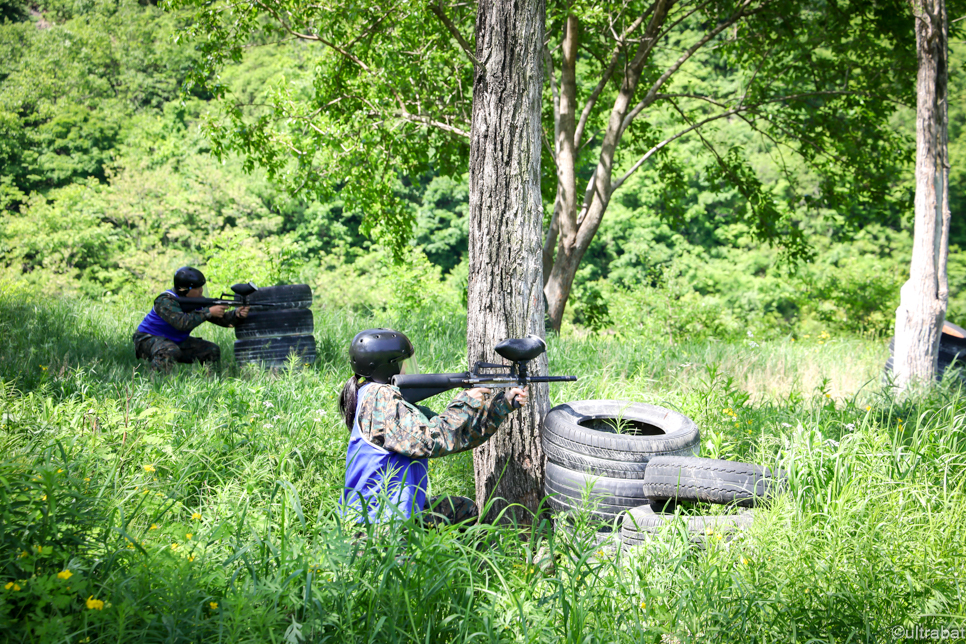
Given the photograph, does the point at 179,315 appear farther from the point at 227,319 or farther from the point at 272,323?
the point at 272,323

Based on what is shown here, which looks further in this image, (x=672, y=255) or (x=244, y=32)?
(x=672, y=255)

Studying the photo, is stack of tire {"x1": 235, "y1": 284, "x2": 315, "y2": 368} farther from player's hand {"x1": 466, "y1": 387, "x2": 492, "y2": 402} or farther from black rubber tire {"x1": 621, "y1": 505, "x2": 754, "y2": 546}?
black rubber tire {"x1": 621, "y1": 505, "x2": 754, "y2": 546}

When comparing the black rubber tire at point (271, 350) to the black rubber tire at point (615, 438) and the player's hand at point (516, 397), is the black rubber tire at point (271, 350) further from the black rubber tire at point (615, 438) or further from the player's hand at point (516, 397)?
the player's hand at point (516, 397)

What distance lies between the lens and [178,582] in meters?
2.30

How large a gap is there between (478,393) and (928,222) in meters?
5.60

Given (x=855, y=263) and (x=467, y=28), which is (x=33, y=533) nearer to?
(x=467, y=28)

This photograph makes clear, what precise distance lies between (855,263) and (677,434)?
72.8 feet

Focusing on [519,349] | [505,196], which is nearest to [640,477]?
[519,349]

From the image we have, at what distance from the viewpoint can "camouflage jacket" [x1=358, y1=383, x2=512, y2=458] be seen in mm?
2896

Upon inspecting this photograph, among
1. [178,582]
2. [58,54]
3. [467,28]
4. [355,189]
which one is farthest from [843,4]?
[58,54]

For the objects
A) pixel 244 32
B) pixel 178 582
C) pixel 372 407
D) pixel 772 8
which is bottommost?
pixel 178 582

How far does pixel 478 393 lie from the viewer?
308cm

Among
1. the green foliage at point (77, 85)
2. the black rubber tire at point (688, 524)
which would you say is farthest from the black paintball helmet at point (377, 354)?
the green foliage at point (77, 85)

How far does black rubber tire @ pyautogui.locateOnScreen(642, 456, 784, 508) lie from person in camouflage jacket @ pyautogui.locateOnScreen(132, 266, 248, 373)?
499 cm
